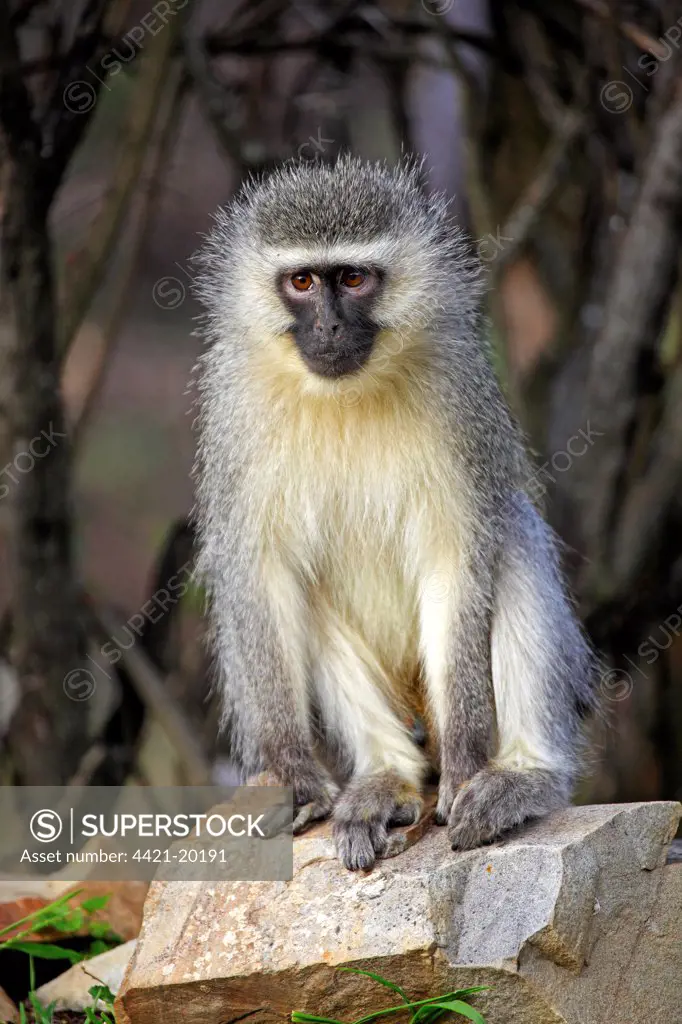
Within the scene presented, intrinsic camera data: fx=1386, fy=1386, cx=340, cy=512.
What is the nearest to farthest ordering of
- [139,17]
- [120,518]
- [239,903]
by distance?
[239,903]
[139,17]
[120,518]

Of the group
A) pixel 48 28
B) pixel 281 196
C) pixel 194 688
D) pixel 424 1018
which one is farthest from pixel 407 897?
pixel 48 28

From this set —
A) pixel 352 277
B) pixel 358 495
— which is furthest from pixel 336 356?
pixel 358 495

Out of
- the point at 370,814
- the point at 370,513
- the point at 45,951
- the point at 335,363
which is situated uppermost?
the point at 335,363

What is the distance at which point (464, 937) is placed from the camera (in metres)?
4.54

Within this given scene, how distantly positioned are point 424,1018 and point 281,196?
3.13 metres

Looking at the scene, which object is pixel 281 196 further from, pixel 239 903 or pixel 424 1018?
pixel 424 1018

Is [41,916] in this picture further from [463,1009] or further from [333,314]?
[333,314]

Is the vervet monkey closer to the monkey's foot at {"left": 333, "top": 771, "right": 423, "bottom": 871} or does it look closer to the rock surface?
the monkey's foot at {"left": 333, "top": 771, "right": 423, "bottom": 871}

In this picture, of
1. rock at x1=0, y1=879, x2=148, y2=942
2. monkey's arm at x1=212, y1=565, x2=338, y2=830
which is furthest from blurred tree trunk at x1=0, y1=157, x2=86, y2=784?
monkey's arm at x1=212, y1=565, x2=338, y2=830

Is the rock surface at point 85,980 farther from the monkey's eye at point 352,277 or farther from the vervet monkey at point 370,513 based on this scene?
the monkey's eye at point 352,277

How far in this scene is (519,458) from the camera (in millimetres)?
5902

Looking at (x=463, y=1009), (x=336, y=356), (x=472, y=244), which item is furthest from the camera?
(x=472, y=244)

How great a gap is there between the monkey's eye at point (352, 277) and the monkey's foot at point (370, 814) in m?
1.94

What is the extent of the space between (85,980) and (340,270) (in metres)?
2.93
